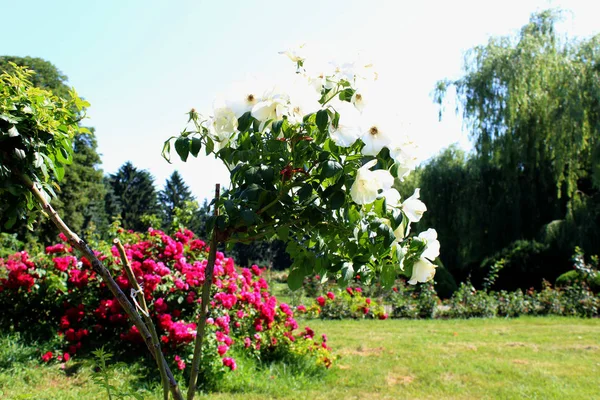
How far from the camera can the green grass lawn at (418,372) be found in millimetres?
3826

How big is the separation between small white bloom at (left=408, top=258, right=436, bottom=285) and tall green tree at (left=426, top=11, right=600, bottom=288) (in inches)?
469

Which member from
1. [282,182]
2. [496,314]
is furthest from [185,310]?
[496,314]

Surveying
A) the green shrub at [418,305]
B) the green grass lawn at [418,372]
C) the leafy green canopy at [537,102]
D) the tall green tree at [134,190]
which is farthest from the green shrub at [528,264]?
the tall green tree at [134,190]

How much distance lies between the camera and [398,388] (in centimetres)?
443

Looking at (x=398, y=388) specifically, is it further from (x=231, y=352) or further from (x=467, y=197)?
(x=467, y=197)

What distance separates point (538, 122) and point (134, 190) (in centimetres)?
3073

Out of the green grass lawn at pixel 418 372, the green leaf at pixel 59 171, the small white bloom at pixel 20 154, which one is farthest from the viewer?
the green grass lawn at pixel 418 372

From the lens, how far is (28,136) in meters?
1.68

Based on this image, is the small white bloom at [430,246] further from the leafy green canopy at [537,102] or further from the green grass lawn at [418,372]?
the leafy green canopy at [537,102]

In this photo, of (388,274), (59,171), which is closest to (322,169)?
(388,274)

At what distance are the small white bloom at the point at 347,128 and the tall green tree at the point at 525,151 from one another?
39.8ft

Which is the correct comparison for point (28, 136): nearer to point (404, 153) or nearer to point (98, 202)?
point (404, 153)

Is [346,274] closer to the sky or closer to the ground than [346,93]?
closer to the ground

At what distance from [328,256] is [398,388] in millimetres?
3368
